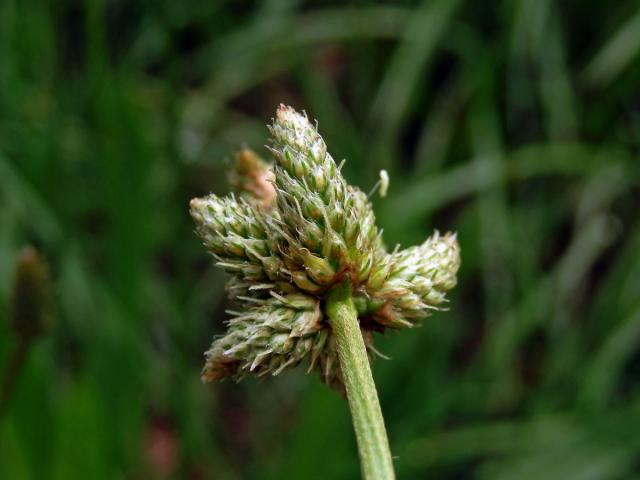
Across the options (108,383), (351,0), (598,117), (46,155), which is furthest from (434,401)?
(351,0)

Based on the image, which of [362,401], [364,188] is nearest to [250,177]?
[362,401]

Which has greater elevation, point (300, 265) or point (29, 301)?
point (29, 301)

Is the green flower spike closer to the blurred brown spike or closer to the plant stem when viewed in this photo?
the plant stem

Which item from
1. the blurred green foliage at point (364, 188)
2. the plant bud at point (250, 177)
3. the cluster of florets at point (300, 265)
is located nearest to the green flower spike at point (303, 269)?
the cluster of florets at point (300, 265)

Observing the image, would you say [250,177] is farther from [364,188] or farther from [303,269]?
[364,188]

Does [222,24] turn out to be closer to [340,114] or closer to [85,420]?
[340,114]

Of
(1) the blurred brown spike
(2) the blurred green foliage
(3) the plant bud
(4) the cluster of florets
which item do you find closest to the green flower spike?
(4) the cluster of florets

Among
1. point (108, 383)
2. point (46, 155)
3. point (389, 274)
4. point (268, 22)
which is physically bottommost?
point (389, 274)
